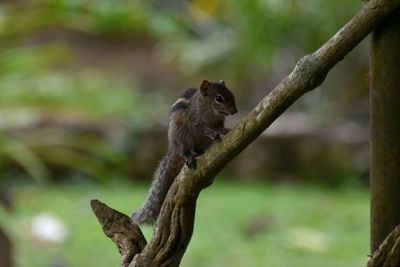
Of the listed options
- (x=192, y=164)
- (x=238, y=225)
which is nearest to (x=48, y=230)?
(x=238, y=225)

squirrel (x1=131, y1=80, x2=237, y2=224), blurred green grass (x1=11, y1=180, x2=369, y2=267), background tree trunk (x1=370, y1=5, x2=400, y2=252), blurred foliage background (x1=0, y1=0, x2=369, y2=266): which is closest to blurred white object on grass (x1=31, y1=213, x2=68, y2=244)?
blurred green grass (x1=11, y1=180, x2=369, y2=267)

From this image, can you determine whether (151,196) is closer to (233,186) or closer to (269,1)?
(233,186)

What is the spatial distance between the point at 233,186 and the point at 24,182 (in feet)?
6.18

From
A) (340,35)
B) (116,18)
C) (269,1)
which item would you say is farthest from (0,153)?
(116,18)

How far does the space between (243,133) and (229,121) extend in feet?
19.4

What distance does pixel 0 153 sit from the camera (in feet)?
21.8

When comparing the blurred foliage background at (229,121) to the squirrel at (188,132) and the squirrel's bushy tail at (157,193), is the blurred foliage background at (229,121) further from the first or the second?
the squirrel's bushy tail at (157,193)

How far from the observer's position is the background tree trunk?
1.93 meters

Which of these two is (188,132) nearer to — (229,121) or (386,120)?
(386,120)

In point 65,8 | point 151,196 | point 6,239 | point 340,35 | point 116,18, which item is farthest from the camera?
point 116,18

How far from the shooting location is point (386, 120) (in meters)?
1.94

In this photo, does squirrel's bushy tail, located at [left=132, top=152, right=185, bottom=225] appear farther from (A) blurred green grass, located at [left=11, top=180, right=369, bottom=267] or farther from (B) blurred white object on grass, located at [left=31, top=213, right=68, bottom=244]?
(B) blurred white object on grass, located at [left=31, top=213, right=68, bottom=244]

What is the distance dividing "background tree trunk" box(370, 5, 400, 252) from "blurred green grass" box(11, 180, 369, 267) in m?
3.37

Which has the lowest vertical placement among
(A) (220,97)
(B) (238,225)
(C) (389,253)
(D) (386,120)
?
(C) (389,253)
